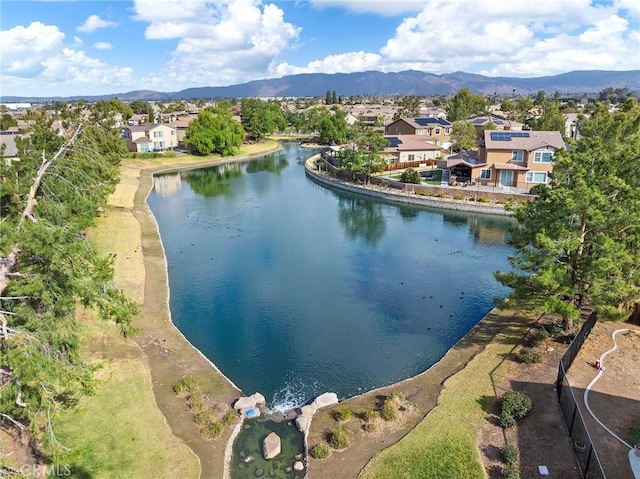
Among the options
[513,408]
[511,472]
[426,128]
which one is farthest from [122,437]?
[426,128]

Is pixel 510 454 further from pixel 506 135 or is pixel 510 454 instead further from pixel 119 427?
pixel 506 135

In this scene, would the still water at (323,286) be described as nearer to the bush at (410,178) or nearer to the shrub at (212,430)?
the shrub at (212,430)

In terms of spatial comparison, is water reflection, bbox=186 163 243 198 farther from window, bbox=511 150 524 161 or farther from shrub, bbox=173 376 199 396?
shrub, bbox=173 376 199 396

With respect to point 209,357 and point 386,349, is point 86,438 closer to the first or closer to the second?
point 209,357

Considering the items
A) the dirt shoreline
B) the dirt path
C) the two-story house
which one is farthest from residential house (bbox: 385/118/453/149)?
the dirt shoreline

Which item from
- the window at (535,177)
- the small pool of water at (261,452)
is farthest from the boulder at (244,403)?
the window at (535,177)

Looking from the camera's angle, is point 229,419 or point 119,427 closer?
point 119,427
